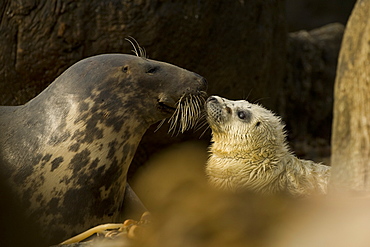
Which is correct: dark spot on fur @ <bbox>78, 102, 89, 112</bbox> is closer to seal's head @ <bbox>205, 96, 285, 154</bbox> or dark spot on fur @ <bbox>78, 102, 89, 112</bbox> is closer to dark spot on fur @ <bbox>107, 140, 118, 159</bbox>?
dark spot on fur @ <bbox>107, 140, 118, 159</bbox>

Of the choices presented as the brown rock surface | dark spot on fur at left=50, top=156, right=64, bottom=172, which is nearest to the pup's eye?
the brown rock surface

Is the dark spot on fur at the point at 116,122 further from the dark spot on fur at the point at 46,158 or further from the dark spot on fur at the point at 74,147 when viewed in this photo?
the dark spot on fur at the point at 46,158

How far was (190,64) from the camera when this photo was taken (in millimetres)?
4668

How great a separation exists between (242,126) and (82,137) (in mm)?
1472

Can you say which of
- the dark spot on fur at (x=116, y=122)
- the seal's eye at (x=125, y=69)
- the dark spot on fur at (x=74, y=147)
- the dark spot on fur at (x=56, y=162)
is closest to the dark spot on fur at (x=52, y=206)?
the dark spot on fur at (x=56, y=162)

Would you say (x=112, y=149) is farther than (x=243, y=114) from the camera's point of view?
No

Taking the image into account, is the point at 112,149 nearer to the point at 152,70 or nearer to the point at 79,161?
the point at 79,161

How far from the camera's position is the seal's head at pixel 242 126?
13.9 ft

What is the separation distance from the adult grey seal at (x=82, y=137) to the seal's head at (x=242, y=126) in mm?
828

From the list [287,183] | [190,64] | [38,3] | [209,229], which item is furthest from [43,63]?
[209,229]

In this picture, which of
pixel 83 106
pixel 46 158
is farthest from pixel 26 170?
pixel 83 106

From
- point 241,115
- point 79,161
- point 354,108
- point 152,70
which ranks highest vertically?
point 152,70

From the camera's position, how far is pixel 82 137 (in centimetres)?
318

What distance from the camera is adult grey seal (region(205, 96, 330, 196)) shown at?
13.2 feet
